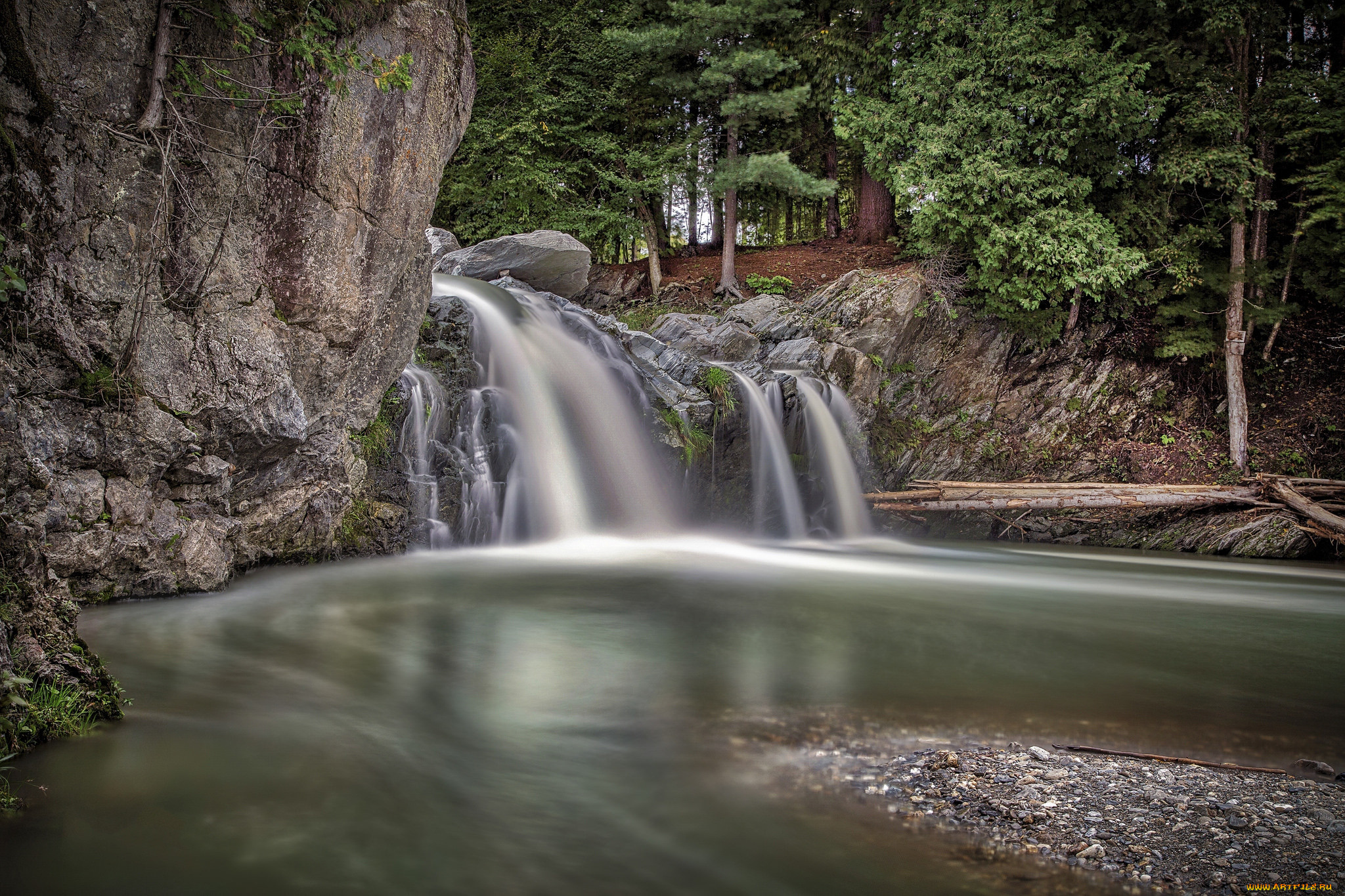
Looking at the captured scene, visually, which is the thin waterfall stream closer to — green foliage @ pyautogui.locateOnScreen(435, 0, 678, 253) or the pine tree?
the pine tree

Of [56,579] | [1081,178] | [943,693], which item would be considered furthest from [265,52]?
[1081,178]

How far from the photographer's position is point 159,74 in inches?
225

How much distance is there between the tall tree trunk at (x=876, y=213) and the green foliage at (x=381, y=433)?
44.9 feet

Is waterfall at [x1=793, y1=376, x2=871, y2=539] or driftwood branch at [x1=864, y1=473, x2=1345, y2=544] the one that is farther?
waterfall at [x1=793, y1=376, x2=871, y2=539]

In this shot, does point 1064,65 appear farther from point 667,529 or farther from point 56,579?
point 56,579

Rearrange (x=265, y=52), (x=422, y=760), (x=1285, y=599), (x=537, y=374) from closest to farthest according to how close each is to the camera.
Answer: (x=422, y=760)
(x=265, y=52)
(x=1285, y=599)
(x=537, y=374)

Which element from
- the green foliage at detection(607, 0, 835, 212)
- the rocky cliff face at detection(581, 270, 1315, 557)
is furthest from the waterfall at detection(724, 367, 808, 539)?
the green foliage at detection(607, 0, 835, 212)

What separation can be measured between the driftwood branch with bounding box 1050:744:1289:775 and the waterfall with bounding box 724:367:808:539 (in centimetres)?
914

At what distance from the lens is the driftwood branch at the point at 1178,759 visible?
3479 millimetres

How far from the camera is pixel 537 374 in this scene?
464 inches

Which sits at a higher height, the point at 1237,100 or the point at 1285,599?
the point at 1237,100

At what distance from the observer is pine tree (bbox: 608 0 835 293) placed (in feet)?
56.3

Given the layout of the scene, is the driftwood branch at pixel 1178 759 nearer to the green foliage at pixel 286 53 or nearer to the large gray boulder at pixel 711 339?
the green foliage at pixel 286 53

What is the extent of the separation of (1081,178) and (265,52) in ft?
42.1
